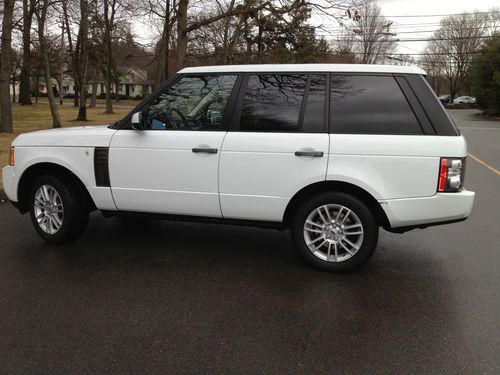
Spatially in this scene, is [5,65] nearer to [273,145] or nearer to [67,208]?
[67,208]

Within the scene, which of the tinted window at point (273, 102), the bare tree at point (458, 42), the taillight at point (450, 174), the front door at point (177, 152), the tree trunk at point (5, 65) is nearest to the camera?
the taillight at point (450, 174)

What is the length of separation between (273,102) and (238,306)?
1.91 metres

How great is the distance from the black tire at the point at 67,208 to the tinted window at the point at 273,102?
199 centimetres

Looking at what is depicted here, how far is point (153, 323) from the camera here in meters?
3.40

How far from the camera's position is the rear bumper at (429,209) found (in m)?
Answer: 4.07

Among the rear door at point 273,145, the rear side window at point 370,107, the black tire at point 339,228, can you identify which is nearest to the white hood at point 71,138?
the rear door at point 273,145

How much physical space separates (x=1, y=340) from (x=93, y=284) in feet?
3.36

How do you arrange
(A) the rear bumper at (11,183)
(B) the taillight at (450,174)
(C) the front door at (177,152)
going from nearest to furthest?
(B) the taillight at (450,174)
(C) the front door at (177,152)
(A) the rear bumper at (11,183)

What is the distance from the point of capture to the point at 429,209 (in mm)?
4105

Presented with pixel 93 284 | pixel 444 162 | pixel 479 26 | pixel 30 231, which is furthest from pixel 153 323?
pixel 479 26

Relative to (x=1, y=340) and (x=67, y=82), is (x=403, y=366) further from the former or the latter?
(x=67, y=82)

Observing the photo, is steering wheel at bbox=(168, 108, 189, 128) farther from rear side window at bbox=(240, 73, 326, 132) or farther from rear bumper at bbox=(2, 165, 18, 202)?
rear bumper at bbox=(2, 165, 18, 202)

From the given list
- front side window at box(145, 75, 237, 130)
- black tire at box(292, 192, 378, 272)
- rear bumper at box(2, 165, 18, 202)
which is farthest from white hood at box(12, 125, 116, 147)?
black tire at box(292, 192, 378, 272)

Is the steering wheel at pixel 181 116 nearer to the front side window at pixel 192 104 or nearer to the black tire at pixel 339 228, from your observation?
the front side window at pixel 192 104
